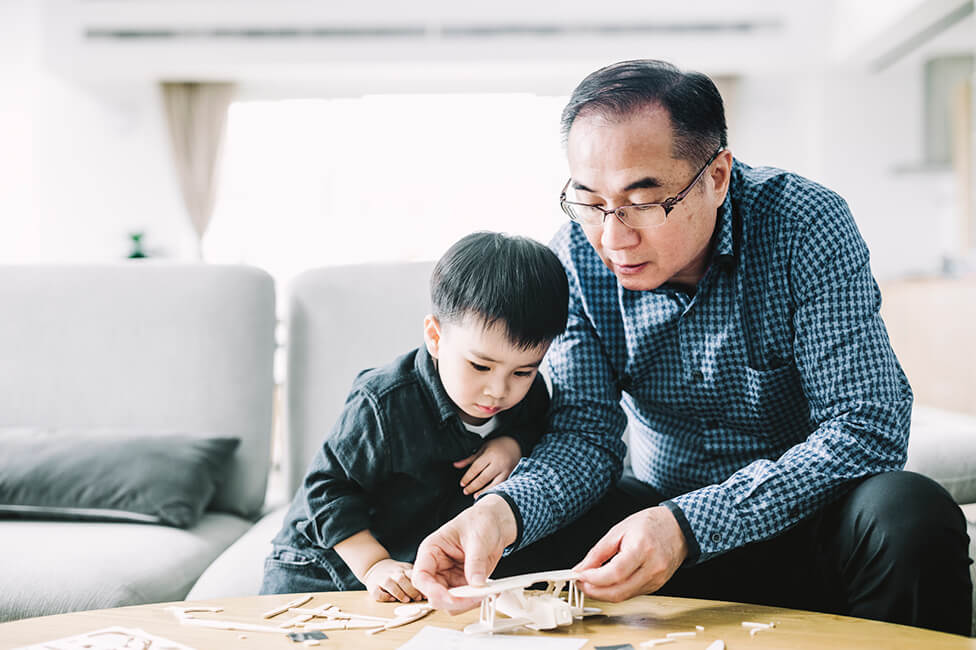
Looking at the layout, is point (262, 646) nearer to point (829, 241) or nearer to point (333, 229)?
point (829, 241)

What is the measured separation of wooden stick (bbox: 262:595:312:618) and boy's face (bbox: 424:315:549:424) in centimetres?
38

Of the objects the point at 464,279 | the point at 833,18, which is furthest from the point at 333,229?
the point at 464,279

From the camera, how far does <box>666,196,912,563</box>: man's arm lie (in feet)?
3.45

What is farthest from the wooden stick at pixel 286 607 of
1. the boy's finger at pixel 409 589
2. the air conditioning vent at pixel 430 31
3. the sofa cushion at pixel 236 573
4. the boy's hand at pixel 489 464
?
the air conditioning vent at pixel 430 31

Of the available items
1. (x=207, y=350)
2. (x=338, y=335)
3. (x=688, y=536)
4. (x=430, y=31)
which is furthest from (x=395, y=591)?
(x=430, y=31)

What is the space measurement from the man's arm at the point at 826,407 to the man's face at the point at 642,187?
0.54ft

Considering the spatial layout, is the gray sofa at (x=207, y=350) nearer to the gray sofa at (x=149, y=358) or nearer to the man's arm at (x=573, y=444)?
the gray sofa at (x=149, y=358)

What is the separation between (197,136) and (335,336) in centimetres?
430

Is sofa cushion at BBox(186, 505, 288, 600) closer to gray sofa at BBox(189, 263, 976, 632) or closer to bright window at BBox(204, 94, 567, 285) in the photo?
gray sofa at BBox(189, 263, 976, 632)

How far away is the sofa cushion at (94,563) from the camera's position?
1359 mm

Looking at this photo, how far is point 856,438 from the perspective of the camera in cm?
108

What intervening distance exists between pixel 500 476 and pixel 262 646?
0.51 metres

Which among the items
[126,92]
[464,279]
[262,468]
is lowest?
[262,468]

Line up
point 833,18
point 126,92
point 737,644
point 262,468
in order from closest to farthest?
point 737,644 → point 262,468 → point 833,18 → point 126,92
